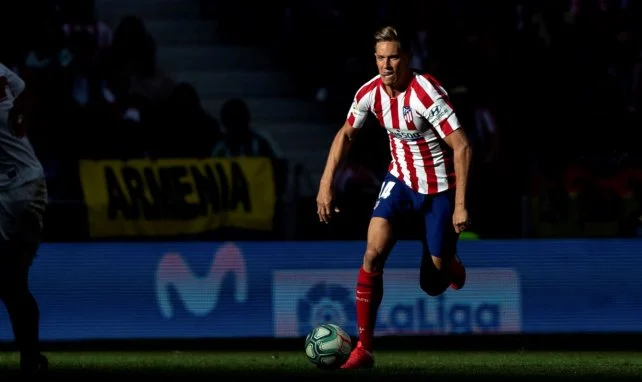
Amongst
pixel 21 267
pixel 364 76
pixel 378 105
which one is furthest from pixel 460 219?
pixel 364 76

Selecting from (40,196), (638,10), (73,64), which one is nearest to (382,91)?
(40,196)

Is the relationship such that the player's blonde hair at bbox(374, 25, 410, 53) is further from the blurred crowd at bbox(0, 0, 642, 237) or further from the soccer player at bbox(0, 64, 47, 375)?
the blurred crowd at bbox(0, 0, 642, 237)

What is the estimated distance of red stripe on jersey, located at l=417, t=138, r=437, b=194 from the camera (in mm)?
8047

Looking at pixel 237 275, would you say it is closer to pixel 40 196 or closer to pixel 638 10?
pixel 40 196

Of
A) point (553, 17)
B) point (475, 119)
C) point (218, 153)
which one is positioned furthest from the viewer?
point (553, 17)

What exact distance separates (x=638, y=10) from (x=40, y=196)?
8274 millimetres

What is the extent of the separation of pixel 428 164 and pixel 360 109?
0.50m

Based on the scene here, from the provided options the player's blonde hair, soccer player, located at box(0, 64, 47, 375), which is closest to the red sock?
the player's blonde hair

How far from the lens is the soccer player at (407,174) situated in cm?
774

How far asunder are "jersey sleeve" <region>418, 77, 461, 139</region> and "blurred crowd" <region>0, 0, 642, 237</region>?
124 inches

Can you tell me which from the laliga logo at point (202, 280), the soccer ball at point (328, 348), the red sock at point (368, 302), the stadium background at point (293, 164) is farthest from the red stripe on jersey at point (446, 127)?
the laliga logo at point (202, 280)

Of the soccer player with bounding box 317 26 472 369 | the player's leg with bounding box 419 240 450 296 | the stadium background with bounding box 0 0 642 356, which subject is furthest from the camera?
the stadium background with bounding box 0 0 642 356

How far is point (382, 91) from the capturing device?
313 inches

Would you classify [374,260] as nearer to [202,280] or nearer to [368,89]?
[368,89]
